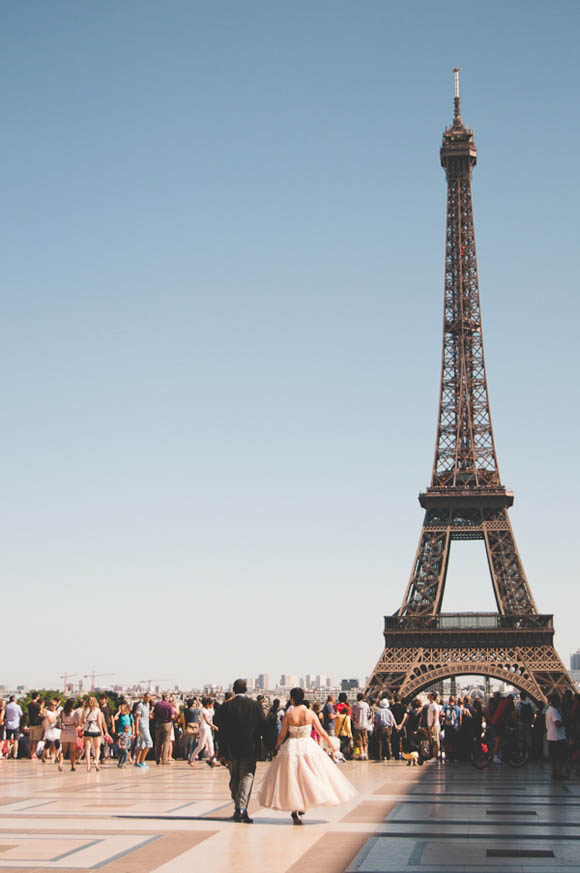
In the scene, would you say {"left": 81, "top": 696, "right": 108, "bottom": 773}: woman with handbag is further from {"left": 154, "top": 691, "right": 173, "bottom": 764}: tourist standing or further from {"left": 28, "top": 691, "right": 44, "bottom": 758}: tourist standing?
{"left": 28, "top": 691, "right": 44, "bottom": 758}: tourist standing

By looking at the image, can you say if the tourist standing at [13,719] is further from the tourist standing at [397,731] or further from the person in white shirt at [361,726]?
the tourist standing at [397,731]

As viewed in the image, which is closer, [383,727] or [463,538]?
[383,727]

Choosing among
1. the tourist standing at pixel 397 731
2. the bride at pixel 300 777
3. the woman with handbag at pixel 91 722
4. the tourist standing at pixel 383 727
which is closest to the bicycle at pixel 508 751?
the tourist standing at pixel 383 727

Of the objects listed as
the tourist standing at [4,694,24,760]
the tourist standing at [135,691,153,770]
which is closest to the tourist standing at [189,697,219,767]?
the tourist standing at [135,691,153,770]

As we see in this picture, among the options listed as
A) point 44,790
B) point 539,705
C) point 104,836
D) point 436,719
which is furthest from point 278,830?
point 539,705

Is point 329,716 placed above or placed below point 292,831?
above

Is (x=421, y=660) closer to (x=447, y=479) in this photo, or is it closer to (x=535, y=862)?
(x=447, y=479)

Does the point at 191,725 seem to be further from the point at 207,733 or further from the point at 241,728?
the point at 241,728

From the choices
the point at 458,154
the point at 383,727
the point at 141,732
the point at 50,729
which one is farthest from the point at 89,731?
the point at 458,154
